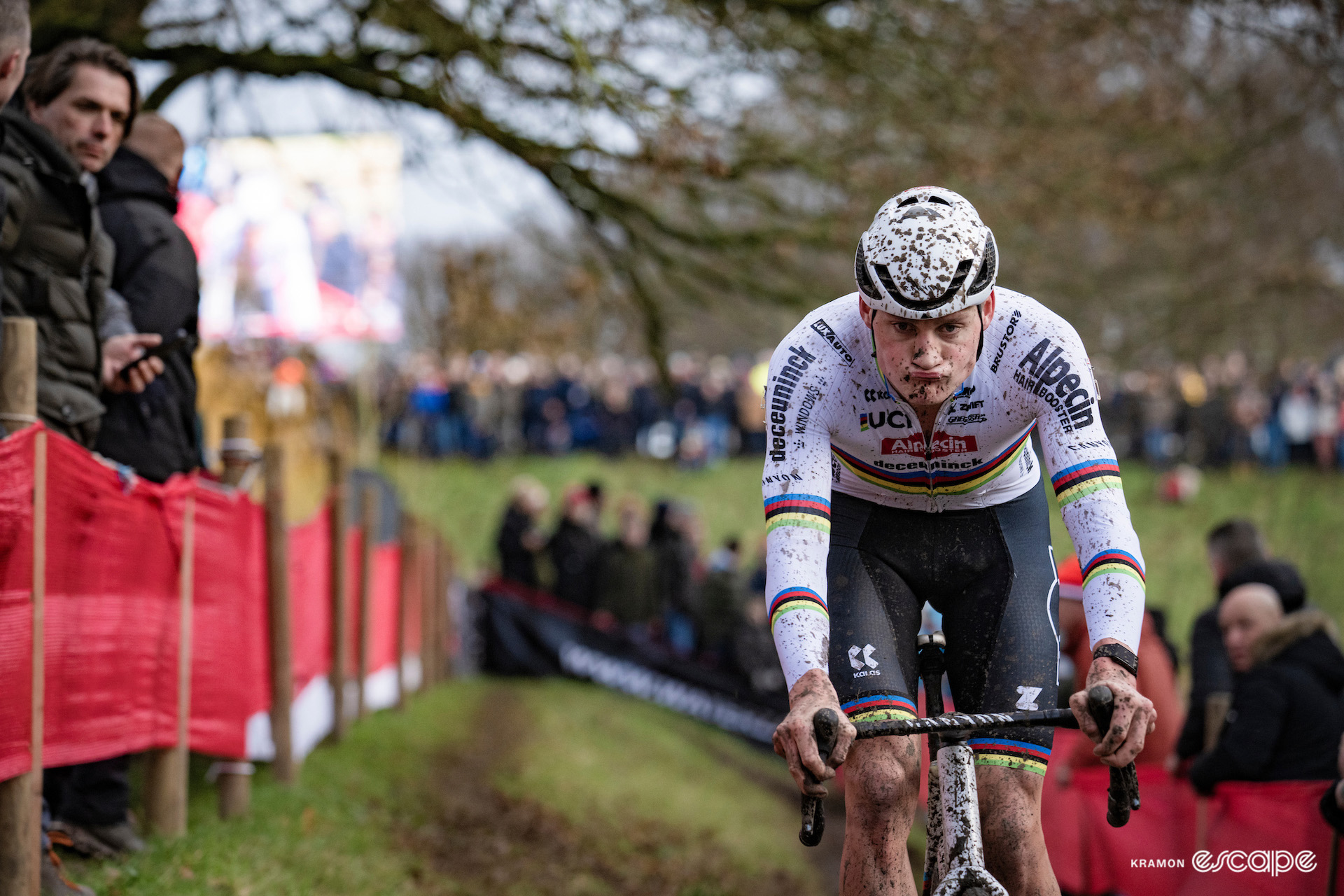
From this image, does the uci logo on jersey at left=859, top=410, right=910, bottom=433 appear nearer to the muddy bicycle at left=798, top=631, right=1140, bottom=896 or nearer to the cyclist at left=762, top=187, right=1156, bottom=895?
the cyclist at left=762, top=187, right=1156, bottom=895

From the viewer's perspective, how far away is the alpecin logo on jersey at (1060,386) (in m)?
3.74

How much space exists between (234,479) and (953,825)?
186 inches

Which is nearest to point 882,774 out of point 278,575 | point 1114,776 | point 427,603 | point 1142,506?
point 1114,776

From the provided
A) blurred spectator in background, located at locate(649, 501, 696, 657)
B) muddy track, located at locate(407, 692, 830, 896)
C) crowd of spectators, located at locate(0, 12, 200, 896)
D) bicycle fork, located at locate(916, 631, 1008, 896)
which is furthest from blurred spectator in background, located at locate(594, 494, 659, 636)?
bicycle fork, located at locate(916, 631, 1008, 896)

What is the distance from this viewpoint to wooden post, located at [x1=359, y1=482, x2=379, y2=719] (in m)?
10.5

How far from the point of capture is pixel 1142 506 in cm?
2783

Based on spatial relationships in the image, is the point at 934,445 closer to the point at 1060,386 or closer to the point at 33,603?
the point at 1060,386

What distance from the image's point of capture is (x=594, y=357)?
4494 cm

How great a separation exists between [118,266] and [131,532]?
3.93 feet

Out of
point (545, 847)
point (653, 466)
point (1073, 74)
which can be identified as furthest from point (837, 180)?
point (653, 466)

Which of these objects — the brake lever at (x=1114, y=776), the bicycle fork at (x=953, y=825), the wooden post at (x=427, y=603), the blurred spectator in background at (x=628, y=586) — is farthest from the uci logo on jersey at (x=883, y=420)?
the blurred spectator in background at (x=628, y=586)

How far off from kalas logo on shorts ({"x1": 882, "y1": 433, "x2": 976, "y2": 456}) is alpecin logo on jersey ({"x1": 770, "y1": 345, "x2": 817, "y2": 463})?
339mm

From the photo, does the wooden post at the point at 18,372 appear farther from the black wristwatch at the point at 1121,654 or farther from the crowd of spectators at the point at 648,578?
the crowd of spectators at the point at 648,578

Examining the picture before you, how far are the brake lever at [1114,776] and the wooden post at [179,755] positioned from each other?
420 centimetres
